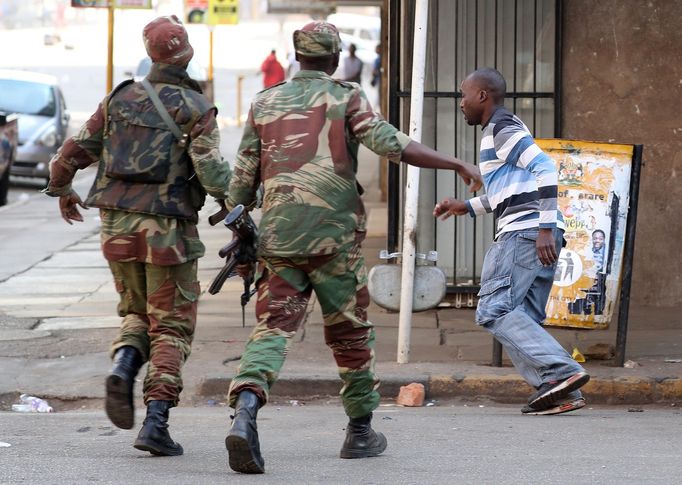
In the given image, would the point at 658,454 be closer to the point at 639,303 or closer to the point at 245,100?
the point at 639,303

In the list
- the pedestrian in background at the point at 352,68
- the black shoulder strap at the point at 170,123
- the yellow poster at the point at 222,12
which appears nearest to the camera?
the black shoulder strap at the point at 170,123

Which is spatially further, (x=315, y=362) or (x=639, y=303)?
(x=639, y=303)

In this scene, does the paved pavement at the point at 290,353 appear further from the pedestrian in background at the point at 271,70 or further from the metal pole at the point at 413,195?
the pedestrian in background at the point at 271,70

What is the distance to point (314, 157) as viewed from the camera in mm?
5305

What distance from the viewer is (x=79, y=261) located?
1307 cm

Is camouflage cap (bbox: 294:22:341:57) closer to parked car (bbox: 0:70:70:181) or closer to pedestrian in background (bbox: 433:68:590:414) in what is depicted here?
pedestrian in background (bbox: 433:68:590:414)

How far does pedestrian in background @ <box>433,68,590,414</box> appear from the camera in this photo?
6246 millimetres

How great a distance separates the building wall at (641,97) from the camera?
9453 mm

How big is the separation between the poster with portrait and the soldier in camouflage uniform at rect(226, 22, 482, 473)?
8.05 ft

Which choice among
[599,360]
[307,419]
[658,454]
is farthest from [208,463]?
[599,360]

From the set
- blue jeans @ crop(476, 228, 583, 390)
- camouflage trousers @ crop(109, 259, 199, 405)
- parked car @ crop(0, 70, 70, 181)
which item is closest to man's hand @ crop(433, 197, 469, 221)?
blue jeans @ crop(476, 228, 583, 390)

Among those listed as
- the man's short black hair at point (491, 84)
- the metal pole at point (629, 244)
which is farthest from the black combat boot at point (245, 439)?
the metal pole at point (629, 244)

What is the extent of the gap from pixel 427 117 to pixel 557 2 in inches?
48.6

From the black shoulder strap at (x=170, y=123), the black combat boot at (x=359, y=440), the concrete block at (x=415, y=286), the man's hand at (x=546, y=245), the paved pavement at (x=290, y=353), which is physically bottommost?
the paved pavement at (x=290, y=353)
